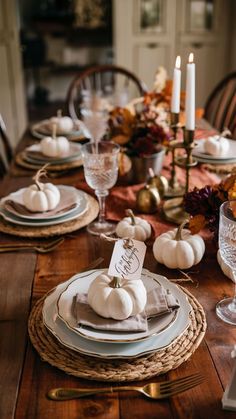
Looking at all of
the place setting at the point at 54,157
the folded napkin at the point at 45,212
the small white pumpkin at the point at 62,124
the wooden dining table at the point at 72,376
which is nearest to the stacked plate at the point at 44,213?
the folded napkin at the point at 45,212

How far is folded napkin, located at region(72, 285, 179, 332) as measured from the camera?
0.84 m

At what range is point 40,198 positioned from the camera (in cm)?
129

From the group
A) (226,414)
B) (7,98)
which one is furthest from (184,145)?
(7,98)

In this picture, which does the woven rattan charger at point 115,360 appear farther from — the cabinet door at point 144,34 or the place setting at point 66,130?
the cabinet door at point 144,34

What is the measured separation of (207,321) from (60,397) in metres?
0.31

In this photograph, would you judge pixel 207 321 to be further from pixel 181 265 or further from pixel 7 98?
pixel 7 98

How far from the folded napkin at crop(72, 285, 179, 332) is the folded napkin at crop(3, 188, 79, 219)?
0.43m

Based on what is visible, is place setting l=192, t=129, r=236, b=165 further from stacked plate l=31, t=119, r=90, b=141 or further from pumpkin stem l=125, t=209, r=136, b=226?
pumpkin stem l=125, t=209, r=136, b=226

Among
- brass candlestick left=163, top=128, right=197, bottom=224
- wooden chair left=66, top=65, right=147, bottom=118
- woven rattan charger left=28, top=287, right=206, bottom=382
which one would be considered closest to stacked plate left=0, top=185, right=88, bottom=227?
brass candlestick left=163, top=128, right=197, bottom=224

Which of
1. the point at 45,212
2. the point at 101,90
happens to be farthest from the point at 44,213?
the point at 101,90

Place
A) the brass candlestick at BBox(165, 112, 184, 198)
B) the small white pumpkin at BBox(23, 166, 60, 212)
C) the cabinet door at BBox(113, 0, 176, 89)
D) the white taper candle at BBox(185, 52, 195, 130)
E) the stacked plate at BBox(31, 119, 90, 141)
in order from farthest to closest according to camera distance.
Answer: the cabinet door at BBox(113, 0, 176, 89) → the stacked plate at BBox(31, 119, 90, 141) → the brass candlestick at BBox(165, 112, 184, 198) → the small white pumpkin at BBox(23, 166, 60, 212) → the white taper candle at BBox(185, 52, 195, 130)

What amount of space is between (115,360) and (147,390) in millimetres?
76

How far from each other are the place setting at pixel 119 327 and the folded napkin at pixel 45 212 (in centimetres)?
42

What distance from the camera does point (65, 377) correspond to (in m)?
0.79
